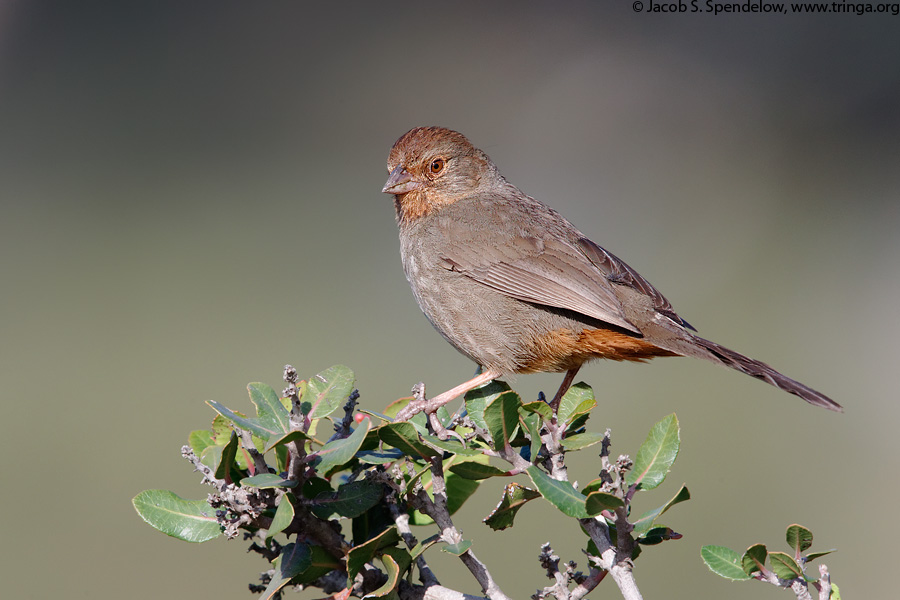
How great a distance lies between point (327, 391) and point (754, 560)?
1.18m

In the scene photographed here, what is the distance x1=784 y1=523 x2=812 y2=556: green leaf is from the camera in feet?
7.12

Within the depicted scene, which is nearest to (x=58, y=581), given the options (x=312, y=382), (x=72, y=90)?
(x=312, y=382)

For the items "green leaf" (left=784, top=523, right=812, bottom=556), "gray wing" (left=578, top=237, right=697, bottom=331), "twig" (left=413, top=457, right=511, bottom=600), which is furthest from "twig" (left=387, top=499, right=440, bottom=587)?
"gray wing" (left=578, top=237, right=697, bottom=331)

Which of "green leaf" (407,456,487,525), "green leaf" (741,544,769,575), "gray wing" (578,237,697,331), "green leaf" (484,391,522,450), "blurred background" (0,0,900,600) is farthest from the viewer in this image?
"blurred background" (0,0,900,600)

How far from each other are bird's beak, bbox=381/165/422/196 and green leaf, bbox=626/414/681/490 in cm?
238

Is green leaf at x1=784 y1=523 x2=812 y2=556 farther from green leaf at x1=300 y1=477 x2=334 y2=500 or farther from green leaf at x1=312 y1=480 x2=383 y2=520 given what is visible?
green leaf at x1=300 y1=477 x2=334 y2=500

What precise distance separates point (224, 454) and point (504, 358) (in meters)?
1.73

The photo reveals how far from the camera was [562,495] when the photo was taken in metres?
2.14

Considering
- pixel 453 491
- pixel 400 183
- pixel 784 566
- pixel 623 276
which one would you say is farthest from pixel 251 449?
pixel 400 183

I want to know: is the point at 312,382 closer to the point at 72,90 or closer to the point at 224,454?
the point at 224,454

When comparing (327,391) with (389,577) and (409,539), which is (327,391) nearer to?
(409,539)

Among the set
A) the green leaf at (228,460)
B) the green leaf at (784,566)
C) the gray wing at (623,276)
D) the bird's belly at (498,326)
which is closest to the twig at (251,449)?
the green leaf at (228,460)

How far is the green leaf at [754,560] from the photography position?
2.15 meters

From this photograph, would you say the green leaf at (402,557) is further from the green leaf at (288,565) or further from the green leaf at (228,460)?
the green leaf at (228,460)
